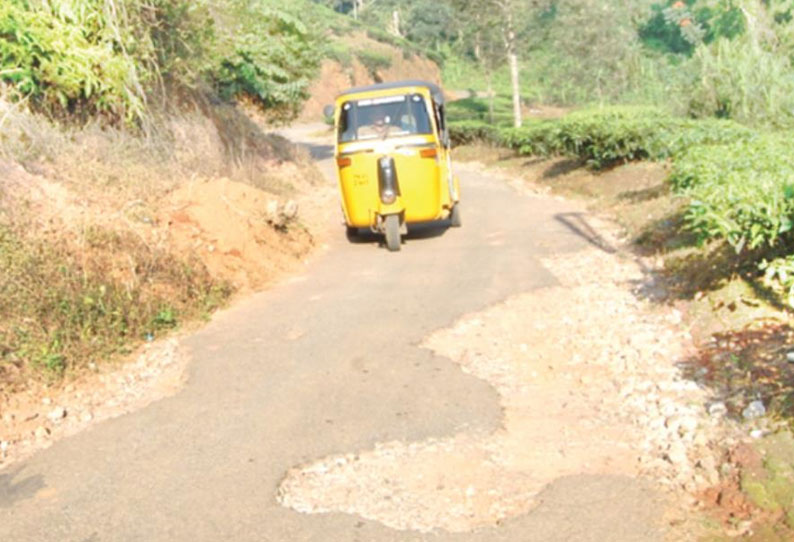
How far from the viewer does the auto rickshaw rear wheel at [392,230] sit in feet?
40.7

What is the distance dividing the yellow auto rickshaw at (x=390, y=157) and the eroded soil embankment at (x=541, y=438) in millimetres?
4846

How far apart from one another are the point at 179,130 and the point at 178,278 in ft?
17.1

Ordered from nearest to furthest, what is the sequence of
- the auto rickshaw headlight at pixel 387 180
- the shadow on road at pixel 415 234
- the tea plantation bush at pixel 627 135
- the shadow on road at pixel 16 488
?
1. the shadow on road at pixel 16 488
2. the auto rickshaw headlight at pixel 387 180
3. the shadow on road at pixel 415 234
4. the tea plantation bush at pixel 627 135

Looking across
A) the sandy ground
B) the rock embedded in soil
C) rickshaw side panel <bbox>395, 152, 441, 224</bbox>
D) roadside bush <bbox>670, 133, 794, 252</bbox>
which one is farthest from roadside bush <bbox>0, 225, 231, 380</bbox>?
roadside bush <bbox>670, 133, 794, 252</bbox>

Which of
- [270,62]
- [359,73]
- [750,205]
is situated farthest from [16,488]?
[359,73]

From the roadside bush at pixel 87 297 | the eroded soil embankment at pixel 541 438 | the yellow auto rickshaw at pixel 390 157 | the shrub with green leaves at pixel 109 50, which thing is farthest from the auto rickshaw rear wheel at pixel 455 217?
the eroded soil embankment at pixel 541 438

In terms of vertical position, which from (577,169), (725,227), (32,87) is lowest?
(577,169)

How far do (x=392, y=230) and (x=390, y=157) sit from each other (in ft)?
3.71

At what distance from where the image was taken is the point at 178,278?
360 inches

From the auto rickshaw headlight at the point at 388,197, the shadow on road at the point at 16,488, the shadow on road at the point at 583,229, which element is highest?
the auto rickshaw headlight at the point at 388,197

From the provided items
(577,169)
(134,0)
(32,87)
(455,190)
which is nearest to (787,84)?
(577,169)

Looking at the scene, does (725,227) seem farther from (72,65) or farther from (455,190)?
(72,65)

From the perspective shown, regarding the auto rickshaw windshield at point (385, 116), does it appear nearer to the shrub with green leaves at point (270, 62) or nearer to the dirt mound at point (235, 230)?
the dirt mound at point (235, 230)

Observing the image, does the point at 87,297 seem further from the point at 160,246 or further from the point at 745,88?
the point at 745,88
